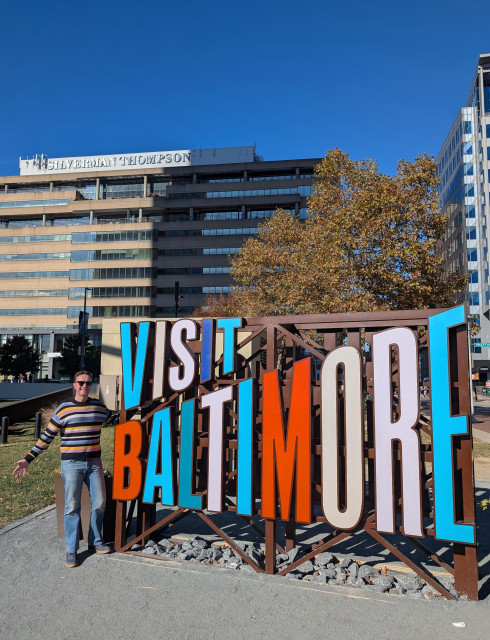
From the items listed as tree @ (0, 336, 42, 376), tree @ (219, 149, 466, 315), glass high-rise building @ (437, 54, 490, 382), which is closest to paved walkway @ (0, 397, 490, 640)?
tree @ (219, 149, 466, 315)

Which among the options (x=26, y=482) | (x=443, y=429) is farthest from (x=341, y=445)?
(x=26, y=482)

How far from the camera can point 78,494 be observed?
20.2ft

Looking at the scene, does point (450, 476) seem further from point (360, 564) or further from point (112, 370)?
point (112, 370)

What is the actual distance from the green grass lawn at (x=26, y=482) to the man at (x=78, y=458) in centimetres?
253

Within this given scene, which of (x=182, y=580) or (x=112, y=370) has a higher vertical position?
(x=112, y=370)

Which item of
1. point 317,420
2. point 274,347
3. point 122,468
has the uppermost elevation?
point 274,347

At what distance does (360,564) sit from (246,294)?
81.7ft

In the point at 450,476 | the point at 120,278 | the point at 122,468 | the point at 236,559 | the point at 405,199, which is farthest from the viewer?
the point at 120,278

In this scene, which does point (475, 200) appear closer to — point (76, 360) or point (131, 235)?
point (131, 235)

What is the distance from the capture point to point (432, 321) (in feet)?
18.4

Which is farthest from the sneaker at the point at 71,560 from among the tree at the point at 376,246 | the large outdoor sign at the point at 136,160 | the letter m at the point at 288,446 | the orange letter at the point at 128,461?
Answer: the large outdoor sign at the point at 136,160

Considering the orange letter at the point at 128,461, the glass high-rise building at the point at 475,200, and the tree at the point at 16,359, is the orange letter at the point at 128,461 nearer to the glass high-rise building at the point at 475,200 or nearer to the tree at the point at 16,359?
the tree at the point at 16,359

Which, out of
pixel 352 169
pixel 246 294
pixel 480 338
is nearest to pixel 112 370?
pixel 246 294

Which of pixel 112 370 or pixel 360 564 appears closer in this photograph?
pixel 360 564
